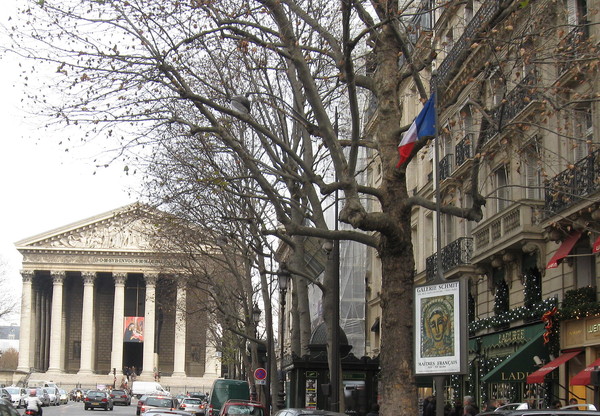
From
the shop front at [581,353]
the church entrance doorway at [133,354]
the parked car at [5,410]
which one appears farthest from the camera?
the church entrance doorway at [133,354]

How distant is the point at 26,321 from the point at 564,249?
91.3m

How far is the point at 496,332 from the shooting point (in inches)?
1081

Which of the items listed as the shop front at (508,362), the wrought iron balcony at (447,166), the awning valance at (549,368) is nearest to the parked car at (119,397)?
the wrought iron balcony at (447,166)

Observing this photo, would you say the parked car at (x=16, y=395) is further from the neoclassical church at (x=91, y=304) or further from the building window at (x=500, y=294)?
the neoclassical church at (x=91, y=304)

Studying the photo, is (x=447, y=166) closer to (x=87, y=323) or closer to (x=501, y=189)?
(x=501, y=189)

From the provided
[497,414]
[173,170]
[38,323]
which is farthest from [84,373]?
[497,414]

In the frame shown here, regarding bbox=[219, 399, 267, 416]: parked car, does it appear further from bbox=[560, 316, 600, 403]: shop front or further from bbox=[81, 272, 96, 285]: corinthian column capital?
bbox=[81, 272, 96, 285]: corinthian column capital

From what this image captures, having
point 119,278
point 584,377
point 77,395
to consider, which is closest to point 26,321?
point 119,278

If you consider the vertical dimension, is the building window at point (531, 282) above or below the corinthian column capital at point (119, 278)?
below

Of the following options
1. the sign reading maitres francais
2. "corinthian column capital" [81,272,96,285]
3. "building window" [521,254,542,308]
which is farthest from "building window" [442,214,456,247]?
"corinthian column capital" [81,272,96,285]

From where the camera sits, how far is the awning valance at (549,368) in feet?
72.1

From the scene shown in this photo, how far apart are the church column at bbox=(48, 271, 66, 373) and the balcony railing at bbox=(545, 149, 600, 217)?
89.2m

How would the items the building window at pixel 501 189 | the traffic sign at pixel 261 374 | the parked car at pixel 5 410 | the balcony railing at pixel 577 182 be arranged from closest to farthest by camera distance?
1. the parked car at pixel 5 410
2. the balcony railing at pixel 577 182
3. the building window at pixel 501 189
4. the traffic sign at pixel 261 374

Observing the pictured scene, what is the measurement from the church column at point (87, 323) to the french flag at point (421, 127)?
3657 inches
